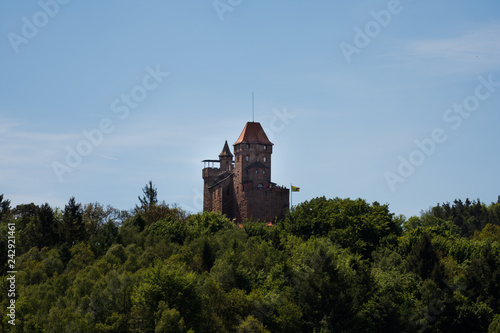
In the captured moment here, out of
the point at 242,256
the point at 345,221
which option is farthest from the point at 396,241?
the point at 242,256

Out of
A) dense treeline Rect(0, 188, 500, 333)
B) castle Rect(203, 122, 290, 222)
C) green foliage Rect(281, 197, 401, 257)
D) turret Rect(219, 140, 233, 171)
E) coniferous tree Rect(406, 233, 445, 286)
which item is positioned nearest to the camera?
dense treeline Rect(0, 188, 500, 333)

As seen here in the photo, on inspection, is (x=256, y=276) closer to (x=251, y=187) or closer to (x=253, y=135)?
(x=251, y=187)

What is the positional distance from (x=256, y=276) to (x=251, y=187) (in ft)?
154

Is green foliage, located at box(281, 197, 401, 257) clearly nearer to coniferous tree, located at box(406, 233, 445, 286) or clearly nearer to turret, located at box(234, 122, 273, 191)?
coniferous tree, located at box(406, 233, 445, 286)

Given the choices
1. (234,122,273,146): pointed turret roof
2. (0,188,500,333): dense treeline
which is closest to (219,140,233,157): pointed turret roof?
(234,122,273,146): pointed turret roof

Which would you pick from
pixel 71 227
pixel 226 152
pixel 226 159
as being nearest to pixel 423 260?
pixel 71 227

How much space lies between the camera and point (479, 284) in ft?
253

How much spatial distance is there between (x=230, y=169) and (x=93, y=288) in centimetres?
6827

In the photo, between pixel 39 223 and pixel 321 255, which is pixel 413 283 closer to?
pixel 321 255

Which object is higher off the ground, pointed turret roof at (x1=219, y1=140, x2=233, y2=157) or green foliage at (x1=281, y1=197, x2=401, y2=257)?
pointed turret roof at (x1=219, y1=140, x2=233, y2=157)

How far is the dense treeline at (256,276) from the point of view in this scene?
61.6 meters

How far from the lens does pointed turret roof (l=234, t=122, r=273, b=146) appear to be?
12401 cm

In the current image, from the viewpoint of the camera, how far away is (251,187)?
395ft

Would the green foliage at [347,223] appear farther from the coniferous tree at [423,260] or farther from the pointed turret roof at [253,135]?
the pointed turret roof at [253,135]
